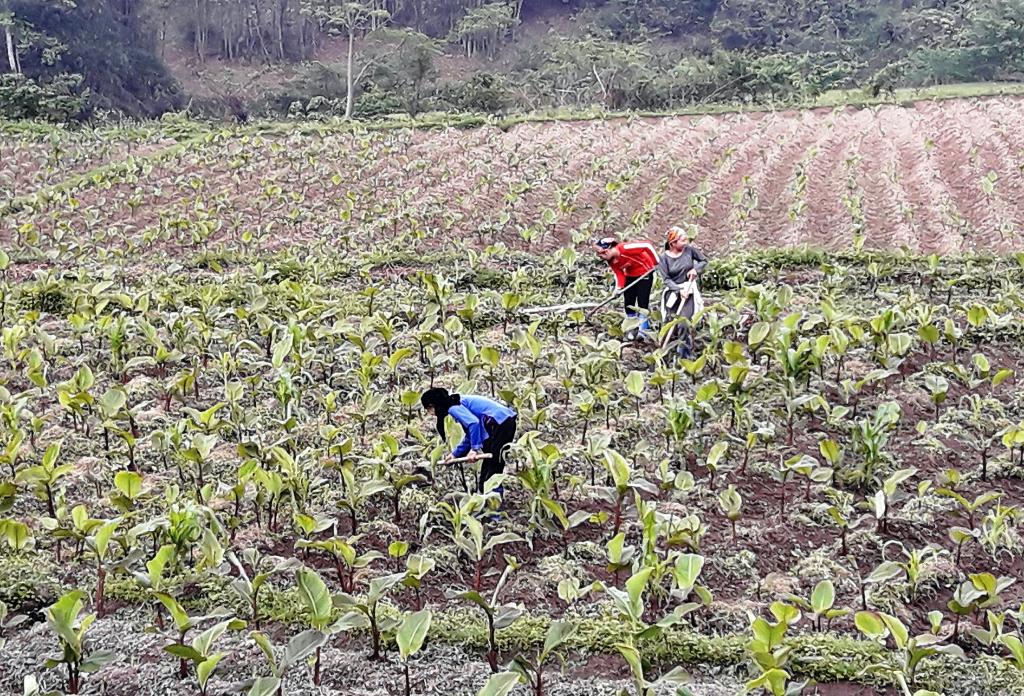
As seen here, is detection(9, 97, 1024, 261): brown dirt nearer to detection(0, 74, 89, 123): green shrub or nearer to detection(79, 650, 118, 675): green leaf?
detection(0, 74, 89, 123): green shrub

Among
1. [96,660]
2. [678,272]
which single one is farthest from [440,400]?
[678,272]

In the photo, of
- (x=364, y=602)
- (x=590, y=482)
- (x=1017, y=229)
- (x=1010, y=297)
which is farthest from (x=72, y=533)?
(x=1017, y=229)

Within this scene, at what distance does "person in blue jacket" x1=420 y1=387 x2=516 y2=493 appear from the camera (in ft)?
17.1

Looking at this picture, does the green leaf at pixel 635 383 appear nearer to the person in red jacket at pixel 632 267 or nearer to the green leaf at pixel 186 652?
the person in red jacket at pixel 632 267

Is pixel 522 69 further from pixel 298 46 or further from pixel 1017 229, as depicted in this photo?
pixel 1017 229

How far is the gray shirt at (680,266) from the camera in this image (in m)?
8.05

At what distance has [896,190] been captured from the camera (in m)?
16.1

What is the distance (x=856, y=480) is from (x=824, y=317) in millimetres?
2563

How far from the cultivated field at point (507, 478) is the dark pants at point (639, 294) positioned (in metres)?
0.48

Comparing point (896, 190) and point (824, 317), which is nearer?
point (824, 317)

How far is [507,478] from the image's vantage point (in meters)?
5.37

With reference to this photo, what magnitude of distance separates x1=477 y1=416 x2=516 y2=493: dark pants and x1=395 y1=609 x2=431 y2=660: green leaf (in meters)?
1.65

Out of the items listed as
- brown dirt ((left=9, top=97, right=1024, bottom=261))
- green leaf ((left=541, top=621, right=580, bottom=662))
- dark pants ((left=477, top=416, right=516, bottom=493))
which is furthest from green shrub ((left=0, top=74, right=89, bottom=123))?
green leaf ((left=541, top=621, right=580, bottom=662))

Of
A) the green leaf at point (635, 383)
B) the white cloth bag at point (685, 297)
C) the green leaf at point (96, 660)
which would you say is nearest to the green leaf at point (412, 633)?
→ the green leaf at point (96, 660)
